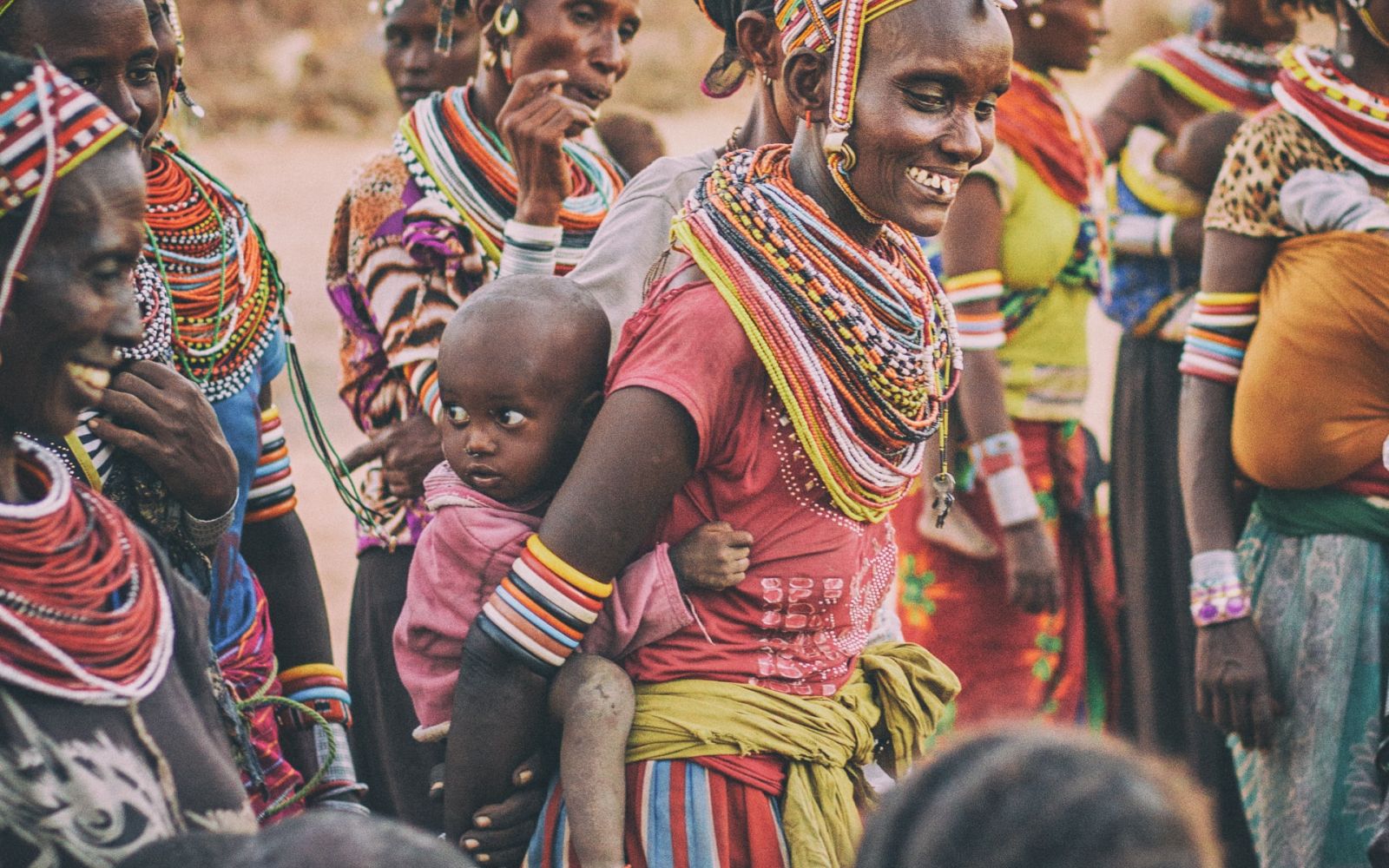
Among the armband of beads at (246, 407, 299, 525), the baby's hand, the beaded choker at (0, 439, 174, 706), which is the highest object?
the beaded choker at (0, 439, 174, 706)

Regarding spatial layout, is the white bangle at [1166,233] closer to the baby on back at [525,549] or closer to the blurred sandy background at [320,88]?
the baby on back at [525,549]

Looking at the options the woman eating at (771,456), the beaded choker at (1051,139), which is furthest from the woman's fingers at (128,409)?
the beaded choker at (1051,139)

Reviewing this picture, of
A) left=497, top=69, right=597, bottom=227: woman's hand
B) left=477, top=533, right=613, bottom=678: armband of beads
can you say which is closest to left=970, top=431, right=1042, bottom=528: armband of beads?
left=497, top=69, right=597, bottom=227: woman's hand

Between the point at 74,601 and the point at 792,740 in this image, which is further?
the point at 792,740

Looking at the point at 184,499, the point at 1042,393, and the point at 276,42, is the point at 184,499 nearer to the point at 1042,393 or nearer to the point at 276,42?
Result: the point at 1042,393

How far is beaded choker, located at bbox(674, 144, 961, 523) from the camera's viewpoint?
8.47 ft

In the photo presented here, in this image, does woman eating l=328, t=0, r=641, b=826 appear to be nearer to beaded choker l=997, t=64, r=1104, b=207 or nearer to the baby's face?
the baby's face

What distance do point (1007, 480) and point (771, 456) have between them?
99.4 inches

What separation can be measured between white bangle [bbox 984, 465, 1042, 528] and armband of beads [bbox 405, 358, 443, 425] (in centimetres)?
185

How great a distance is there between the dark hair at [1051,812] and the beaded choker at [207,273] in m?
1.98

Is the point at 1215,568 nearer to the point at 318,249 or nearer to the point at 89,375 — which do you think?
the point at 89,375

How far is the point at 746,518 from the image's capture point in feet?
8.73

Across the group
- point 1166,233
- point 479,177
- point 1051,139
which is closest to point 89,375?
point 479,177

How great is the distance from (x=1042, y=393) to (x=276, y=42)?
15.1 meters
